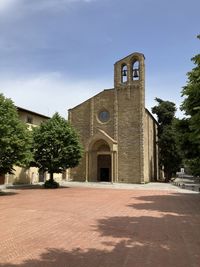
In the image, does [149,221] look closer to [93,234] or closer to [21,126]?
[93,234]

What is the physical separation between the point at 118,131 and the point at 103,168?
6366 millimetres

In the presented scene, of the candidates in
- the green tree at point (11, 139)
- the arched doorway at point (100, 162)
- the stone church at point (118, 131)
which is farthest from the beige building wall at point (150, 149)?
the green tree at point (11, 139)

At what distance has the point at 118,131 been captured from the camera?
4394 cm

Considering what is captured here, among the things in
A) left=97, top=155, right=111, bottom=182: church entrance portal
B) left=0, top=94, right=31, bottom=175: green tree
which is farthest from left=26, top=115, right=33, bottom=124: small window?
left=0, top=94, right=31, bottom=175: green tree

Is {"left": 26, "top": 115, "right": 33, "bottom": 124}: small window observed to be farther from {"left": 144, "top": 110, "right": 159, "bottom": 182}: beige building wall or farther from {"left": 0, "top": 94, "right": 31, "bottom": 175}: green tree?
{"left": 144, "top": 110, "right": 159, "bottom": 182}: beige building wall

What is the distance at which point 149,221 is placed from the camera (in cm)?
1275

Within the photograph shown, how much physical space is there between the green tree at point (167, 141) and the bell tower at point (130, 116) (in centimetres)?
643

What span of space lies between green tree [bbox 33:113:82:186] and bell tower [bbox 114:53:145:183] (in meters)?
11.2

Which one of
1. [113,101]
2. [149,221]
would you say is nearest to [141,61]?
[113,101]

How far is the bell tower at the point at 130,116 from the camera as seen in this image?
137 feet

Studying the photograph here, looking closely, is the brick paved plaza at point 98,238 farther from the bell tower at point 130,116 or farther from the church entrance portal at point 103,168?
the church entrance portal at point 103,168

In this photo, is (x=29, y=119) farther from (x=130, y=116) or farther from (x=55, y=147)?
(x=130, y=116)

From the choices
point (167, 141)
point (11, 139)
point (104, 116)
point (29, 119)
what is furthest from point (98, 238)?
point (167, 141)

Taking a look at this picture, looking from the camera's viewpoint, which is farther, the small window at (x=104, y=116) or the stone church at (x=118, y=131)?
the small window at (x=104, y=116)
